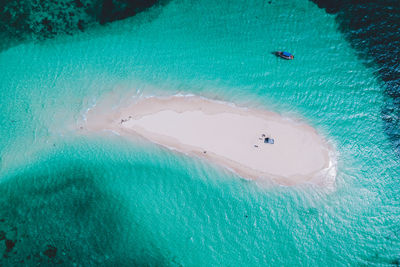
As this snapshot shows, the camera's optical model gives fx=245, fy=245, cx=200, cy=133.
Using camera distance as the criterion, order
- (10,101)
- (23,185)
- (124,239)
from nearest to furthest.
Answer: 1. (124,239)
2. (23,185)
3. (10,101)

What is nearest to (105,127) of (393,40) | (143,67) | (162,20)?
(143,67)

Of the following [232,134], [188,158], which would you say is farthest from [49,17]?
[232,134]

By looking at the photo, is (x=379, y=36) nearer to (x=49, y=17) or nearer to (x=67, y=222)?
(x=49, y=17)

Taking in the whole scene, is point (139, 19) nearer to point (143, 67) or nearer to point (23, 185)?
point (143, 67)

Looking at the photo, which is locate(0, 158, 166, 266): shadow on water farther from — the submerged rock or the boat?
the boat

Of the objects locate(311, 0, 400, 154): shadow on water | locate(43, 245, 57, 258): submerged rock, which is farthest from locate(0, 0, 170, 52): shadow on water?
locate(43, 245, 57, 258): submerged rock

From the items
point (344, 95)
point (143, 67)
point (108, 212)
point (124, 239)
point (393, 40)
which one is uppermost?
point (393, 40)
